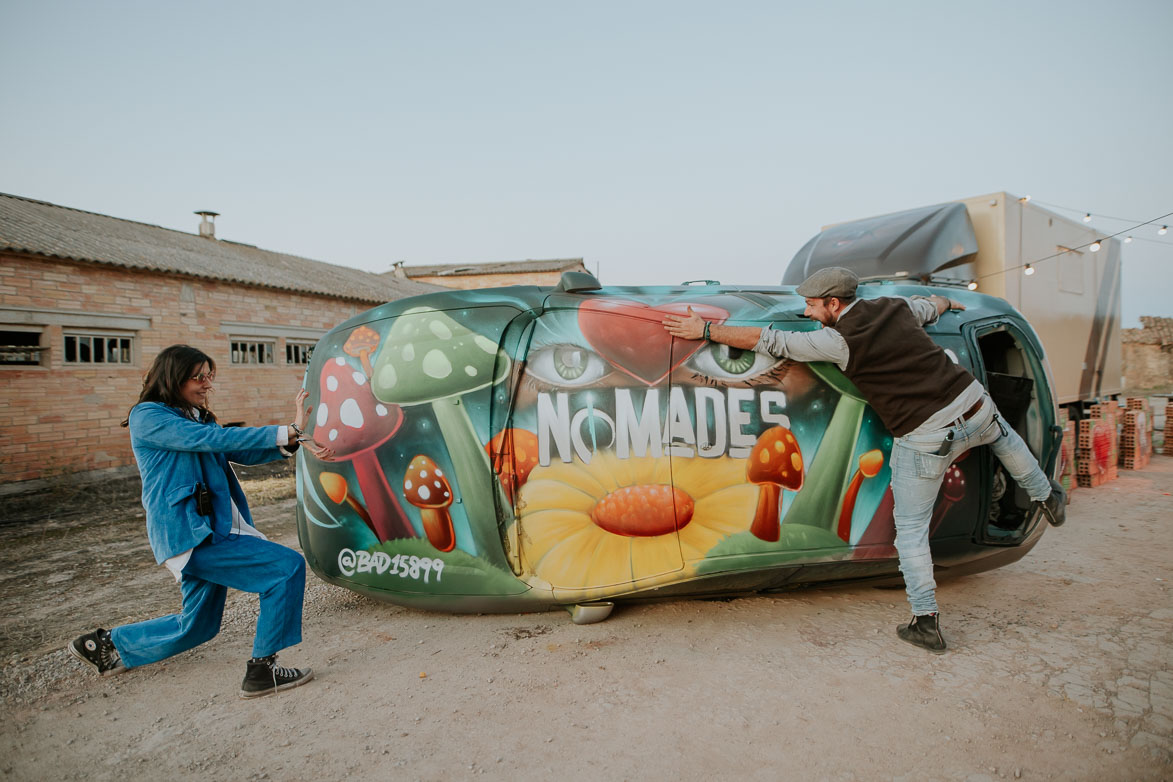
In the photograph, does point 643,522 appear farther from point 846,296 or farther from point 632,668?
point 846,296

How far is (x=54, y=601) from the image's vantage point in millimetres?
4059

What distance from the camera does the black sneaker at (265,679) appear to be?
2717mm

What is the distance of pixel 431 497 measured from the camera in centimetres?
324

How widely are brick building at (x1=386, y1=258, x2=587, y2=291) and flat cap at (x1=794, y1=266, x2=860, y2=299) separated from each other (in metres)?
31.3

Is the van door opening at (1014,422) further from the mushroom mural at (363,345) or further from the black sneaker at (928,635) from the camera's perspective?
the mushroom mural at (363,345)

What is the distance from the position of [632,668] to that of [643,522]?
692mm

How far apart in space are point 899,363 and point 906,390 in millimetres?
139

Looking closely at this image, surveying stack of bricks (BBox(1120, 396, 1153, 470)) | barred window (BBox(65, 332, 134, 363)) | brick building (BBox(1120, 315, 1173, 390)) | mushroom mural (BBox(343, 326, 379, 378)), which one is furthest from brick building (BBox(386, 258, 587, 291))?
mushroom mural (BBox(343, 326, 379, 378))

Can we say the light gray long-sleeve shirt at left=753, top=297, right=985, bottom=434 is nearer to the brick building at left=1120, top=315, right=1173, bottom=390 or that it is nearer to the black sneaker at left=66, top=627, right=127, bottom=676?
the black sneaker at left=66, top=627, right=127, bottom=676

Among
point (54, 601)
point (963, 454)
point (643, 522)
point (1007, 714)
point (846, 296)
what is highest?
point (846, 296)

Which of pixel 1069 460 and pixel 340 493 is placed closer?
pixel 340 493

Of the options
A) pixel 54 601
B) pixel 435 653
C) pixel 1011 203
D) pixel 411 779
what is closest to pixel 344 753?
pixel 411 779

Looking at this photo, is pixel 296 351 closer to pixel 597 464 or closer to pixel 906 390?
pixel 597 464

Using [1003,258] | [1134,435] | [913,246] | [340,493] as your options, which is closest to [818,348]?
[340,493]
